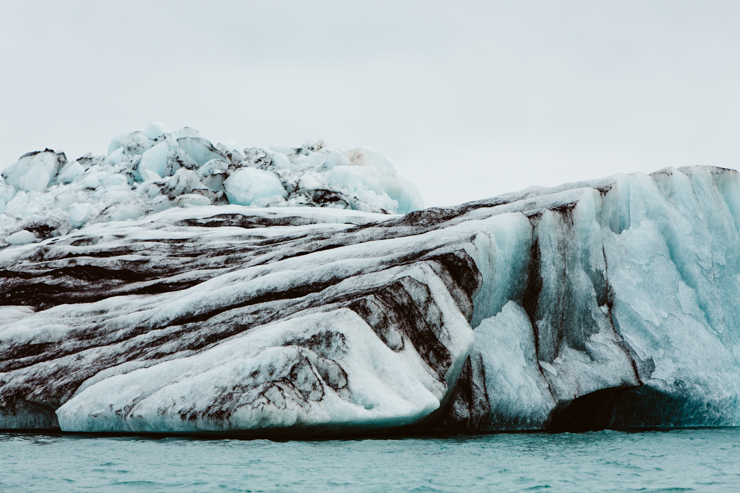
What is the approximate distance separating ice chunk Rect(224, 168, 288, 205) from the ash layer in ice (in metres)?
9.51

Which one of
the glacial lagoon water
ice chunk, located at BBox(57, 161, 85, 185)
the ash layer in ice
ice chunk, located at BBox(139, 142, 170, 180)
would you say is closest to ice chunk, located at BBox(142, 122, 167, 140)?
ice chunk, located at BBox(139, 142, 170, 180)

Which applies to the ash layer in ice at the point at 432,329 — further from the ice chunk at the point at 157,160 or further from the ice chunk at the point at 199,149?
the ice chunk at the point at 199,149

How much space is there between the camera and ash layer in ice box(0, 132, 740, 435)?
6.75 meters

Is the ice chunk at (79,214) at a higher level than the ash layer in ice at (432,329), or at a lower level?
higher

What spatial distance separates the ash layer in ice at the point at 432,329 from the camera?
675 cm

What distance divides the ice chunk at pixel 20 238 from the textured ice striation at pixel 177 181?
1.2 inches

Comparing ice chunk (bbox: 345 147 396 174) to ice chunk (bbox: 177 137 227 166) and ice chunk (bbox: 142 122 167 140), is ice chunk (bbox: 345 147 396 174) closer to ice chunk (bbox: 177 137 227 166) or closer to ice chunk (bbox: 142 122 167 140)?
ice chunk (bbox: 177 137 227 166)

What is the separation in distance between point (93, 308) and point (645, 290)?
8888 millimetres

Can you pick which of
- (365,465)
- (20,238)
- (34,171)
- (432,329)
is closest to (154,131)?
(34,171)

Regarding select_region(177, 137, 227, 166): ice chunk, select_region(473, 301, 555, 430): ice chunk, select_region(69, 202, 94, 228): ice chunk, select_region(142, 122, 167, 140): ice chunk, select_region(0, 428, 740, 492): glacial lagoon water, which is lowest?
select_region(0, 428, 740, 492): glacial lagoon water

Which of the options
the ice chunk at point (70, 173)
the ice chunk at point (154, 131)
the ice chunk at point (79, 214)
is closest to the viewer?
the ice chunk at point (79, 214)

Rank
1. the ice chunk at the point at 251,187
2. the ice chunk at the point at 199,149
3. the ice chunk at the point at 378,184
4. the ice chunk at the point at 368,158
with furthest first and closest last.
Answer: the ice chunk at the point at 368,158, the ice chunk at the point at 199,149, the ice chunk at the point at 378,184, the ice chunk at the point at 251,187

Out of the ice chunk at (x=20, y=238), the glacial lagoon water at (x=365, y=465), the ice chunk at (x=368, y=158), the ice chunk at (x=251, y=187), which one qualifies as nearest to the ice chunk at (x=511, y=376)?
the glacial lagoon water at (x=365, y=465)

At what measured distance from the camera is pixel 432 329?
773cm
